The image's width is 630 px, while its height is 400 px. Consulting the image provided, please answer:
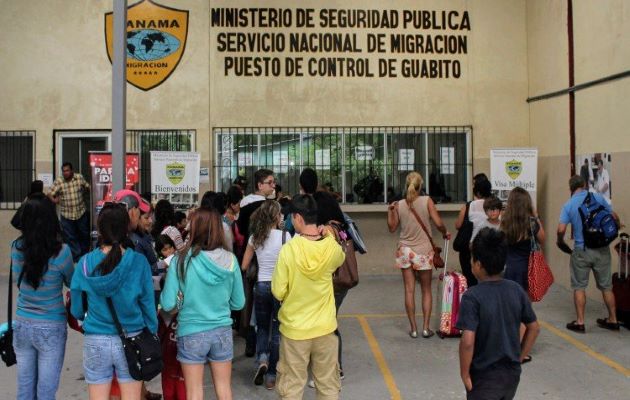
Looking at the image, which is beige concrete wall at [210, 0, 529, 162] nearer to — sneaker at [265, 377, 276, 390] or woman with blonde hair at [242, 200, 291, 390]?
woman with blonde hair at [242, 200, 291, 390]

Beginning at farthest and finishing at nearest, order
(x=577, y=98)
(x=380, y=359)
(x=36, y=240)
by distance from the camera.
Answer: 1. (x=577, y=98)
2. (x=380, y=359)
3. (x=36, y=240)

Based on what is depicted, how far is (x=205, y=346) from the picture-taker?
4402 millimetres

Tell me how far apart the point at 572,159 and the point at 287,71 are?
4.81m

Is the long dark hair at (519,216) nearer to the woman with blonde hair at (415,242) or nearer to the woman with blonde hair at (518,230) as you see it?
the woman with blonde hair at (518,230)

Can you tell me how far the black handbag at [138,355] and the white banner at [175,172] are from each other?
19.6ft

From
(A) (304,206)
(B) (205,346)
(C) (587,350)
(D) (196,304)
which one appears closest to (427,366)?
(C) (587,350)

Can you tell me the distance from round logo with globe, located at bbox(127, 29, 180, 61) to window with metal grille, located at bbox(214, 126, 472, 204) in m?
1.66

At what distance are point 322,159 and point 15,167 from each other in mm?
5321

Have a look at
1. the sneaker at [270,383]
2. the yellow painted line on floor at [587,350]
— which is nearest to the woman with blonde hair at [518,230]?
the yellow painted line on floor at [587,350]

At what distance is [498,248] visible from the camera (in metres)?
3.80

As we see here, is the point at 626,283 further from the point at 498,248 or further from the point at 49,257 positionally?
the point at 49,257

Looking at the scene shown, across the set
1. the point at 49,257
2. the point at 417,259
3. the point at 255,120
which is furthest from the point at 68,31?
the point at 49,257

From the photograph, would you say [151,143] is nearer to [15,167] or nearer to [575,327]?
[15,167]

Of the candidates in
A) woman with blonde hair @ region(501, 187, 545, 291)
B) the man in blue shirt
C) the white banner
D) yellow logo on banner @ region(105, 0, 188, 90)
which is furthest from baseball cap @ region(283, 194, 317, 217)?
yellow logo on banner @ region(105, 0, 188, 90)
